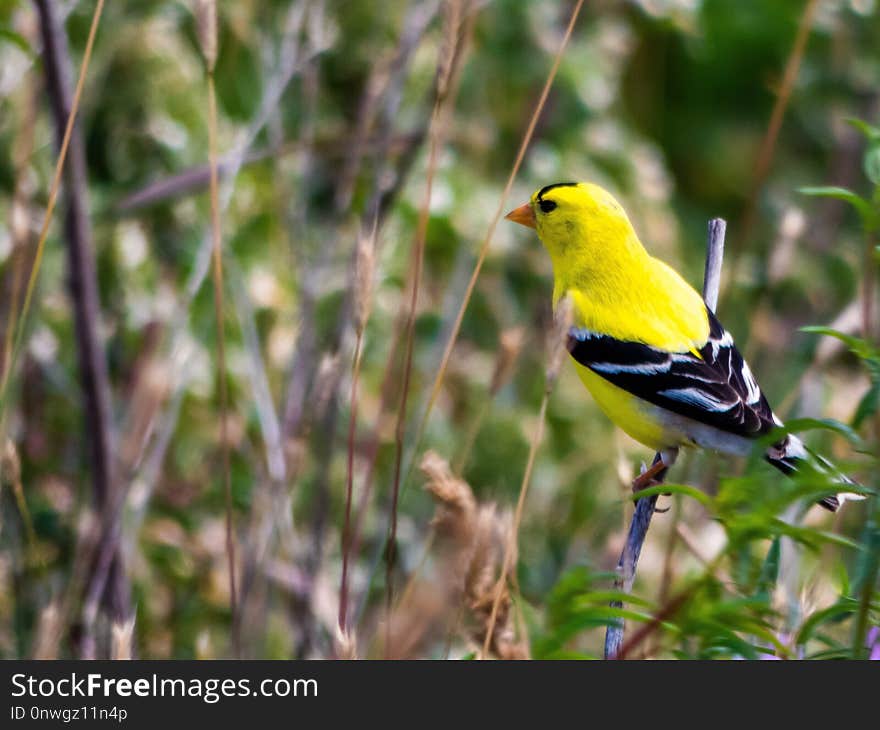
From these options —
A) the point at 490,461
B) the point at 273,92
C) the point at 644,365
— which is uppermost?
the point at 273,92

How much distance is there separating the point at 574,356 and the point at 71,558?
1.08 metres

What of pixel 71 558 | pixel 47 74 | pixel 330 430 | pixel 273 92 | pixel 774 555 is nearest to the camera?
pixel 774 555

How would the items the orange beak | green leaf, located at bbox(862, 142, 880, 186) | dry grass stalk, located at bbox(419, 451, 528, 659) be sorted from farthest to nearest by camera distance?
the orange beak, dry grass stalk, located at bbox(419, 451, 528, 659), green leaf, located at bbox(862, 142, 880, 186)

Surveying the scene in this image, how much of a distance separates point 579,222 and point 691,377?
0.32 m

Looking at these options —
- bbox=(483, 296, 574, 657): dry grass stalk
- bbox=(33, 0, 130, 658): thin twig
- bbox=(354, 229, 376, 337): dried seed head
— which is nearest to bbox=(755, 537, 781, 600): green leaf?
bbox=(483, 296, 574, 657): dry grass stalk

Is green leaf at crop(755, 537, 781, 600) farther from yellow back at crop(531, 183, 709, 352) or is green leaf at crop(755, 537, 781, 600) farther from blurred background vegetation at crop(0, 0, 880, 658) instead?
yellow back at crop(531, 183, 709, 352)

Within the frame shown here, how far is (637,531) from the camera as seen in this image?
1064 mm

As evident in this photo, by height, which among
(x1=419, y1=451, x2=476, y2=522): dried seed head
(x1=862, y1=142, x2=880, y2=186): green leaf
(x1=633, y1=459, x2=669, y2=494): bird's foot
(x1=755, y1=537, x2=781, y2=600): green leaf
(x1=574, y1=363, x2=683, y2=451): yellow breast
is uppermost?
(x1=574, y1=363, x2=683, y2=451): yellow breast

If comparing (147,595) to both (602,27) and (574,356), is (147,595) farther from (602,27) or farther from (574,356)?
(602,27)

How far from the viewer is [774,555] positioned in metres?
0.87

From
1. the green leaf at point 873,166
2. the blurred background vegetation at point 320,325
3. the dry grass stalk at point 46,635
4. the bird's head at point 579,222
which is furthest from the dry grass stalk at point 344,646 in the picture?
the bird's head at point 579,222

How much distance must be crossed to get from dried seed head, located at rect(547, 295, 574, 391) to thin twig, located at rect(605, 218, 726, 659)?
164 mm

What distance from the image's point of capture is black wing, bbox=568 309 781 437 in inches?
51.1

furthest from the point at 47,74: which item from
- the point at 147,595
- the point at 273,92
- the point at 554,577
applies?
the point at 554,577
